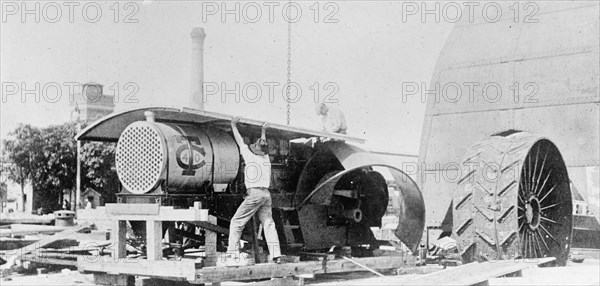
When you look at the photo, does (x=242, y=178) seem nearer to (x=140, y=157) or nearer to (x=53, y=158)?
(x=140, y=157)

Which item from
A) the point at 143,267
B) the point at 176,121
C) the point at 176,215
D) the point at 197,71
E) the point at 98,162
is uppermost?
the point at 197,71

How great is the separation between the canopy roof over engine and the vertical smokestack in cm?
2987

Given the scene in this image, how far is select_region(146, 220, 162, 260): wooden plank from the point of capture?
25.2 ft

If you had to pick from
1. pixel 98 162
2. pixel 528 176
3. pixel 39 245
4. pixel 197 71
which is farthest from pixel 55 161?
pixel 528 176

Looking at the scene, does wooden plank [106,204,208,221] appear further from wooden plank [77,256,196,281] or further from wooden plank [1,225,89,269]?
wooden plank [1,225,89,269]

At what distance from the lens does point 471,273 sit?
8.15 m

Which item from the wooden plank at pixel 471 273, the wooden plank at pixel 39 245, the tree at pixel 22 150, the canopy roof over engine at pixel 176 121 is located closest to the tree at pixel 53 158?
the tree at pixel 22 150

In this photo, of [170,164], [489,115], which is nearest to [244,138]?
[170,164]

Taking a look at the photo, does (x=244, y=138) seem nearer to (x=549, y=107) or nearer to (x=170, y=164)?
(x=170, y=164)

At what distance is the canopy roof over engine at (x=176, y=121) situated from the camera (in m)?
8.20

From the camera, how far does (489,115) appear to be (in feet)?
46.3

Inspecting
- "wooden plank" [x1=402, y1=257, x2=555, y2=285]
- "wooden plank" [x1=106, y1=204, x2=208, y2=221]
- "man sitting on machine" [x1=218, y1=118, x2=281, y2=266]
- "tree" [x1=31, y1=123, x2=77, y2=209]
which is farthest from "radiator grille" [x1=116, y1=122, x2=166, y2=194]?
"tree" [x1=31, y1=123, x2=77, y2=209]

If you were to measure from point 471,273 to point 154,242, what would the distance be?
344 centimetres

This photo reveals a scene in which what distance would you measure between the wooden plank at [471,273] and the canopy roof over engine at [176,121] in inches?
90.6
